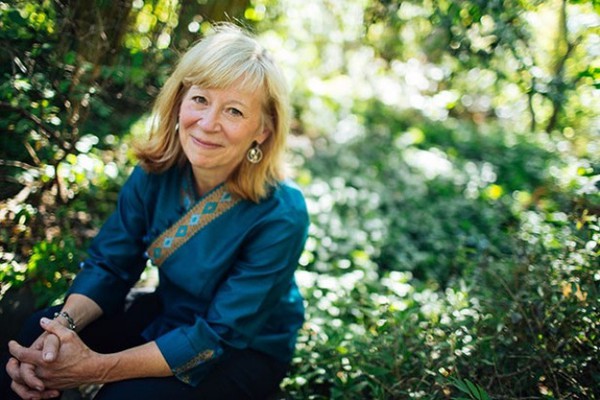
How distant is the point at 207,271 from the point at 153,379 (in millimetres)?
439

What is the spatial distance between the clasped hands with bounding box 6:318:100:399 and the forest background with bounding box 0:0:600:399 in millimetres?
561

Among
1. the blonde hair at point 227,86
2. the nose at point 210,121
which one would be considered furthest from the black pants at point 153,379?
the nose at point 210,121

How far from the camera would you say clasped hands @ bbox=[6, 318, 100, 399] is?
184cm

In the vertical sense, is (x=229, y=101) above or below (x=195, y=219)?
above

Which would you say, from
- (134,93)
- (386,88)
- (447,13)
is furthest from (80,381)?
(386,88)

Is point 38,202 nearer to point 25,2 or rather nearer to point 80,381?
point 25,2

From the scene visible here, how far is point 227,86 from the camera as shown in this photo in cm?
202

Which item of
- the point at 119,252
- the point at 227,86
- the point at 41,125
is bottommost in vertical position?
the point at 119,252

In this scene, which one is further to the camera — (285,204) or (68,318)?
(285,204)

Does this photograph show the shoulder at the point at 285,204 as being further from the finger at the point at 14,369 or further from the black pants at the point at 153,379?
the finger at the point at 14,369

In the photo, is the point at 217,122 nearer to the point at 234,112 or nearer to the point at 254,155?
the point at 234,112

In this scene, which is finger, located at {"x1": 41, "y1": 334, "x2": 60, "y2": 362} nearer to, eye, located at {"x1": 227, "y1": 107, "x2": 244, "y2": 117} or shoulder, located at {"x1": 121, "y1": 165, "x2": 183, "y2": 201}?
shoulder, located at {"x1": 121, "y1": 165, "x2": 183, "y2": 201}

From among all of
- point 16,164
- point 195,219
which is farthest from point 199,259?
point 16,164

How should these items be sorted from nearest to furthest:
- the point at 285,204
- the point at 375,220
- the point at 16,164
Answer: the point at 285,204 < the point at 16,164 < the point at 375,220
